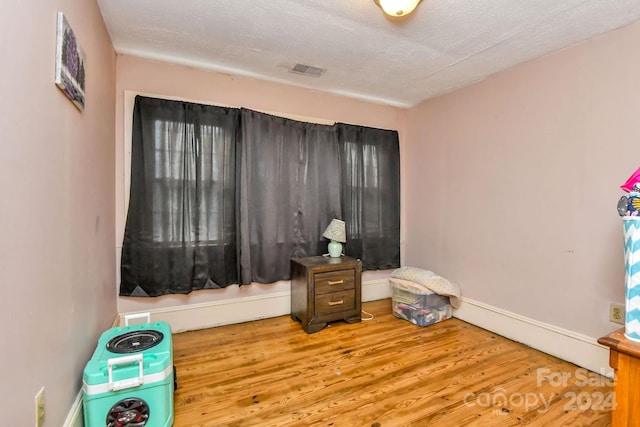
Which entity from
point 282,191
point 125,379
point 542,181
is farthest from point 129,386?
point 542,181

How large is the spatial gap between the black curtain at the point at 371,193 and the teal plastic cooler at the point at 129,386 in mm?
2302

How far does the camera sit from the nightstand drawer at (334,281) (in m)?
2.90

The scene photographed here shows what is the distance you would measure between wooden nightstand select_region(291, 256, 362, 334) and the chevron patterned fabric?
6.67ft

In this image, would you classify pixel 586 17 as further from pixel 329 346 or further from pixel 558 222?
pixel 329 346

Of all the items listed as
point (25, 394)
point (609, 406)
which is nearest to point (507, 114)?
point (609, 406)

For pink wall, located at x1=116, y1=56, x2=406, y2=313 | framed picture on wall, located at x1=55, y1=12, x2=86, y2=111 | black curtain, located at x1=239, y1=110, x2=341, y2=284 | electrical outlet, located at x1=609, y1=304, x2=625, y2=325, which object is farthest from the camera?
black curtain, located at x1=239, y1=110, x2=341, y2=284

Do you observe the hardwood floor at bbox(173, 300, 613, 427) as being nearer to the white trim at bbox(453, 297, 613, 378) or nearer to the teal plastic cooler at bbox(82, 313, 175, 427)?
the white trim at bbox(453, 297, 613, 378)

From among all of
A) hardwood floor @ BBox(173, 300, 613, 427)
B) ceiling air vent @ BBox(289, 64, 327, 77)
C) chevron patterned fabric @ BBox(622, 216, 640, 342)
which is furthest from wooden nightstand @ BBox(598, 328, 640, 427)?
ceiling air vent @ BBox(289, 64, 327, 77)

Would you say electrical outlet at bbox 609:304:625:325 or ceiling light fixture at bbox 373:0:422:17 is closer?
ceiling light fixture at bbox 373:0:422:17

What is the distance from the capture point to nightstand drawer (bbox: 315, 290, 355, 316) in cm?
290

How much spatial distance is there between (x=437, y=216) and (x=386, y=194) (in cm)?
64

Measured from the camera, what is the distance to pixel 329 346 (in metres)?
2.57

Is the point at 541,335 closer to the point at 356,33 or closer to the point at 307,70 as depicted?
the point at 356,33

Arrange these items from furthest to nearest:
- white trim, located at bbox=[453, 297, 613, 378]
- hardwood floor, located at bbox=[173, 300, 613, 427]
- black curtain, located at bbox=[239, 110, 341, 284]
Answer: black curtain, located at bbox=[239, 110, 341, 284] → white trim, located at bbox=[453, 297, 613, 378] → hardwood floor, located at bbox=[173, 300, 613, 427]
